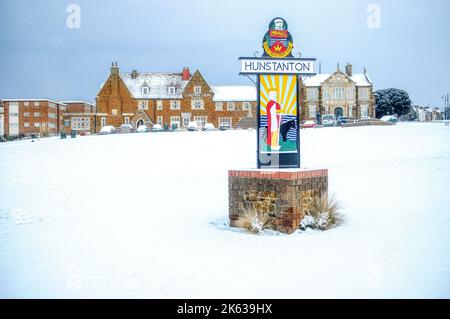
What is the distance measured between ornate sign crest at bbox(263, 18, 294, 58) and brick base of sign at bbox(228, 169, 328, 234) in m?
2.86

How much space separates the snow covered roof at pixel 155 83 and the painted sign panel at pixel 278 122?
171 feet

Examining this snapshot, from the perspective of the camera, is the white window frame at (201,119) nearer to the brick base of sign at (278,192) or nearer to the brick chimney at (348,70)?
the brick chimney at (348,70)

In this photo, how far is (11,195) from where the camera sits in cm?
1697

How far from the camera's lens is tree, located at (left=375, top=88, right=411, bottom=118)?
7081cm

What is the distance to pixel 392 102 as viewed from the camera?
7131cm

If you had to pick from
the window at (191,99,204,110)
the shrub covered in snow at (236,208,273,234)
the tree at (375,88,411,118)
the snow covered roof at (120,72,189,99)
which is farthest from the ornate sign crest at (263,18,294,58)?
the tree at (375,88,411,118)

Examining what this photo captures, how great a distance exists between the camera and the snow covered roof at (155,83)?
62.7 metres

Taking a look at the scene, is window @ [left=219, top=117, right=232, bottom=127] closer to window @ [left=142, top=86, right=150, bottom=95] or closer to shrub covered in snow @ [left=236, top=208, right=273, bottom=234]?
window @ [left=142, top=86, right=150, bottom=95]

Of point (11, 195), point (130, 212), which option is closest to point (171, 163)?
point (11, 195)

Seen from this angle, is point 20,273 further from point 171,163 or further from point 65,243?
point 171,163

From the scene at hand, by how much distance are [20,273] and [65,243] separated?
77.9 inches

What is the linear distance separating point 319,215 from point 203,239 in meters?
2.60

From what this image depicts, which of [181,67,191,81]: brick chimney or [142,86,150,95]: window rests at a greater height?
[181,67,191,81]: brick chimney

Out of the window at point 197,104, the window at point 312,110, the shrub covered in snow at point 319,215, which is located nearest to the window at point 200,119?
the window at point 197,104
